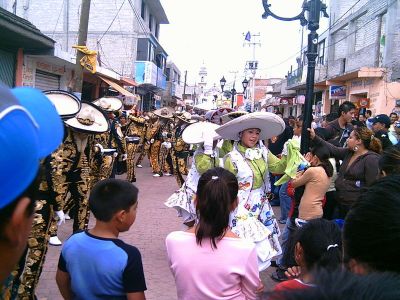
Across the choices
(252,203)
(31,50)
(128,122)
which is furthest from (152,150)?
(252,203)

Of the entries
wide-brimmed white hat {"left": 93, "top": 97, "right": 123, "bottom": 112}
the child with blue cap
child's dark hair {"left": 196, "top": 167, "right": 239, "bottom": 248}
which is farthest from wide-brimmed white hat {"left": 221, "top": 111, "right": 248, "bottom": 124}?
the child with blue cap

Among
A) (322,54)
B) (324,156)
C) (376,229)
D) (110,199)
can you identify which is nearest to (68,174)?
(110,199)

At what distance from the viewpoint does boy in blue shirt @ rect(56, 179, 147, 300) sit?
2.34 meters

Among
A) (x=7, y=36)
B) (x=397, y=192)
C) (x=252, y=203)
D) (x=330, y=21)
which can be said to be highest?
(x=330, y=21)

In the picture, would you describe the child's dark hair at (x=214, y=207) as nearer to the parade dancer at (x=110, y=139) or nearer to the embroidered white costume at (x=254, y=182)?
the embroidered white costume at (x=254, y=182)

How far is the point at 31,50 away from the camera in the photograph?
39.1 feet

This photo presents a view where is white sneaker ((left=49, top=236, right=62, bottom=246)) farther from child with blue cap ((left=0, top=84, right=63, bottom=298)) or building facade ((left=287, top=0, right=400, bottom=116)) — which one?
building facade ((left=287, top=0, right=400, bottom=116))

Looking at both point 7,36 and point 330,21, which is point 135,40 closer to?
point 330,21

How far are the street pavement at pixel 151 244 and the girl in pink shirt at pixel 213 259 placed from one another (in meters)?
1.64

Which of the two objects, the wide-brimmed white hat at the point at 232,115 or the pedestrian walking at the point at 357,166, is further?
the wide-brimmed white hat at the point at 232,115

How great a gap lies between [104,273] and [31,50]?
10959 millimetres

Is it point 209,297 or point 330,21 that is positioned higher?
point 330,21

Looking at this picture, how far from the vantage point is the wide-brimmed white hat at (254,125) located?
433 centimetres

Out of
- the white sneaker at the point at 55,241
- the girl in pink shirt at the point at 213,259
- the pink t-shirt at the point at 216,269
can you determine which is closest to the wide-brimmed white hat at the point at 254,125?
the girl in pink shirt at the point at 213,259
